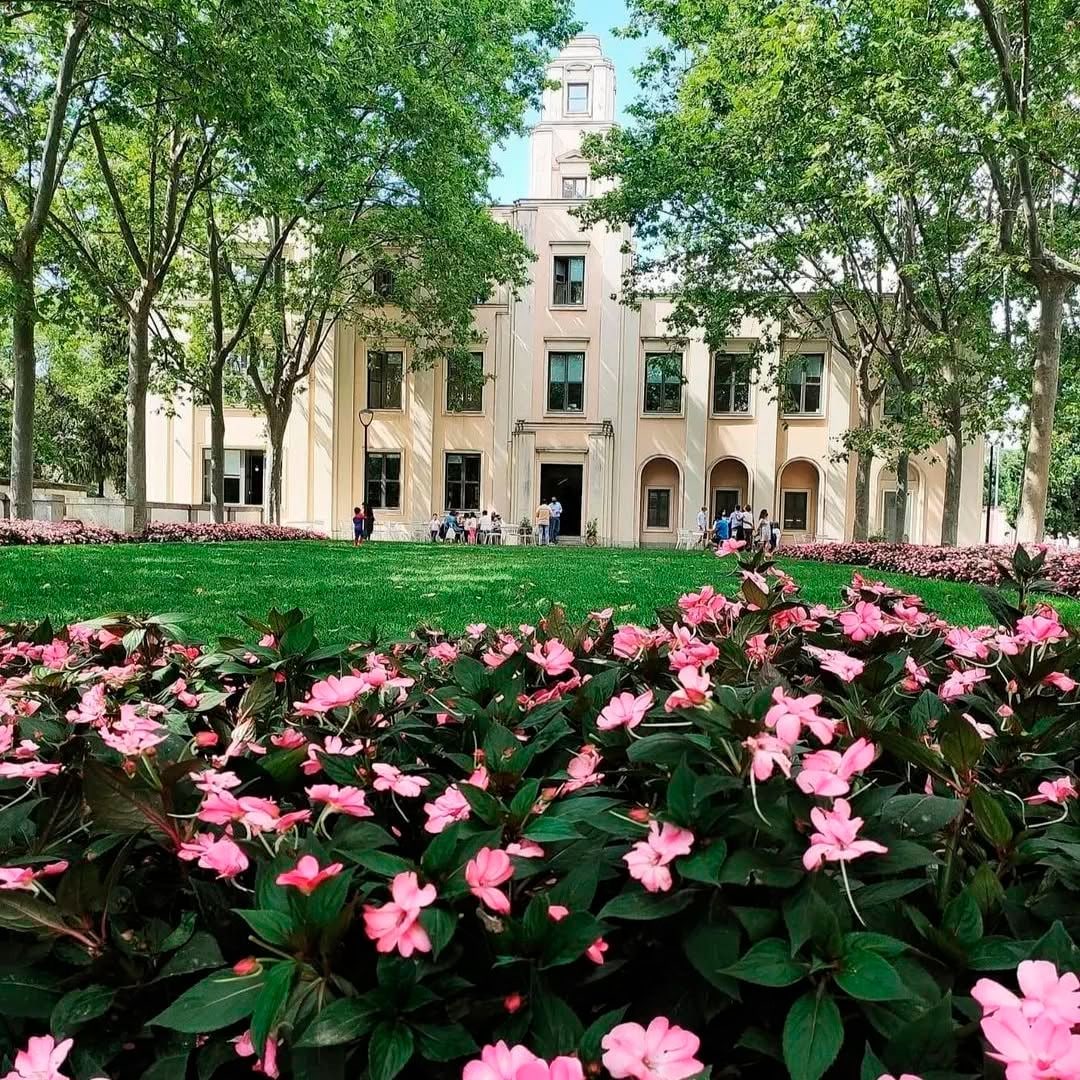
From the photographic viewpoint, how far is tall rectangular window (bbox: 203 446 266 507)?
30.4 m

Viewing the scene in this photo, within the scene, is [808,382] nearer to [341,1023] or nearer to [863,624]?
[863,624]

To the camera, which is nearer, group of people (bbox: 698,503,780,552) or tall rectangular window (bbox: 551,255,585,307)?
group of people (bbox: 698,503,780,552)

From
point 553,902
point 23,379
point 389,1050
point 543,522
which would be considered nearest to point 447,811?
point 553,902

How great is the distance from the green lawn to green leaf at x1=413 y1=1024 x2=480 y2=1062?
146 inches

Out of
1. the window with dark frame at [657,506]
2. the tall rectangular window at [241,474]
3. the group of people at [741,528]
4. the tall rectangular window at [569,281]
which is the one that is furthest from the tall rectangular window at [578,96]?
the tall rectangular window at [241,474]

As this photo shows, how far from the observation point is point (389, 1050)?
2.30ft

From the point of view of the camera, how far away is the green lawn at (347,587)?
22.1 ft

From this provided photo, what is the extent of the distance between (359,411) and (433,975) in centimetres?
3000

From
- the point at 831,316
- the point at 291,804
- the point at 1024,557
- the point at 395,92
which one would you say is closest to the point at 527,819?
the point at 291,804

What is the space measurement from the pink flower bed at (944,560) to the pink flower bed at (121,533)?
1343 centimetres

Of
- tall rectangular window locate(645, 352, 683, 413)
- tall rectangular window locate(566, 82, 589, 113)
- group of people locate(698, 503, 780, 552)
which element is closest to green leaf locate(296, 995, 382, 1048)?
group of people locate(698, 503, 780, 552)

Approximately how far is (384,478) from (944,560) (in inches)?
830

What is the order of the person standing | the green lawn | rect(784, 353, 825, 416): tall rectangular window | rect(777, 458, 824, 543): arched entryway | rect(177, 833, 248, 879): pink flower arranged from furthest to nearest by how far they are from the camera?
rect(777, 458, 824, 543): arched entryway
rect(784, 353, 825, 416): tall rectangular window
the person standing
the green lawn
rect(177, 833, 248, 879): pink flower

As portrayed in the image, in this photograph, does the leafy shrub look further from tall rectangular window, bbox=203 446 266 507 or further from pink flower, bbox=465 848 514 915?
tall rectangular window, bbox=203 446 266 507
